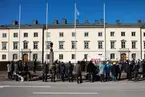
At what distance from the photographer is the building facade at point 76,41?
8025 centimetres

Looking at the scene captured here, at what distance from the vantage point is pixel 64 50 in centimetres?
8144

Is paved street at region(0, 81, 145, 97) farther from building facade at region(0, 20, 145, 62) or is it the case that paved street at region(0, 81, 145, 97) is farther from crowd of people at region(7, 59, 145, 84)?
building facade at region(0, 20, 145, 62)

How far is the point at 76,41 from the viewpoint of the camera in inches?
3167

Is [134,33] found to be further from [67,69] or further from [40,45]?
[67,69]

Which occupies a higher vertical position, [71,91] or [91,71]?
[91,71]

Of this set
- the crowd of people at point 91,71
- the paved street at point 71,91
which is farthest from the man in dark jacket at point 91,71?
the paved street at point 71,91

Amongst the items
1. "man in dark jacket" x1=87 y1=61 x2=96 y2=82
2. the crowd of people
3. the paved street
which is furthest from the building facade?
the paved street

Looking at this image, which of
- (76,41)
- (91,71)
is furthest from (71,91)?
(76,41)

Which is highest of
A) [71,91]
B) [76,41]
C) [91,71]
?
[76,41]

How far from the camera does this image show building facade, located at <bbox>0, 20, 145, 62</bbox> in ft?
263

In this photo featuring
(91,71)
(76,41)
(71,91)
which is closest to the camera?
(71,91)

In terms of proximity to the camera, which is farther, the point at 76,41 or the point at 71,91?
the point at 76,41

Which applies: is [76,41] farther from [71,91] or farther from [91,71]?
[71,91]

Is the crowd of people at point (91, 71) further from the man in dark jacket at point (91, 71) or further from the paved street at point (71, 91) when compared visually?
the paved street at point (71, 91)
